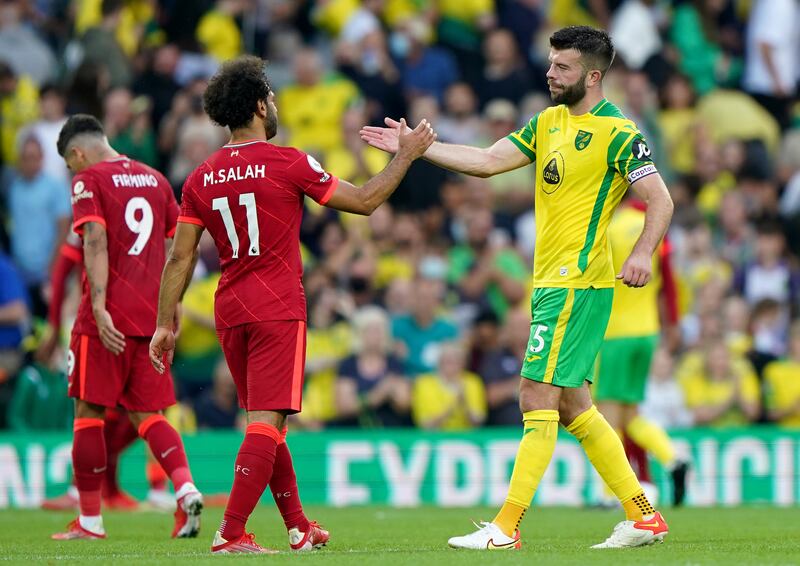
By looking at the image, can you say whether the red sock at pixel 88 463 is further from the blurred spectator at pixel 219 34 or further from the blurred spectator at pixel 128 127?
the blurred spectator at pixel 219 34

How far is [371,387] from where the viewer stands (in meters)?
14.5

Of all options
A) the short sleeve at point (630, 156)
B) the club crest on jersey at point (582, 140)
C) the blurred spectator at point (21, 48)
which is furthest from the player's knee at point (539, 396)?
the blurred spectator at point (21, 48)

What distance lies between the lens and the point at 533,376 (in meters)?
8.02

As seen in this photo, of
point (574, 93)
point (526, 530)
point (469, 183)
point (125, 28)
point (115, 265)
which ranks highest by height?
point (125, 28)

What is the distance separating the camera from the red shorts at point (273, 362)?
776 centimetres

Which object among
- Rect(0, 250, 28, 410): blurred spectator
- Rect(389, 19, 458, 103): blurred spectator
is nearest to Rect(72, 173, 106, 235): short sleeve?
Rect(0, 250, 28, 410): blurred spectator

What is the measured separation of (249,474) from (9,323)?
747cm

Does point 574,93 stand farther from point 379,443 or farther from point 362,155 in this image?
point 362,155

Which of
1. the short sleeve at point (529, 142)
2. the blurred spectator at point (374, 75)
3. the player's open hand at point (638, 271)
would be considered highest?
the blurred spectator at point (374, 75)

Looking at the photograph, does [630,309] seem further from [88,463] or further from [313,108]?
[313,108]

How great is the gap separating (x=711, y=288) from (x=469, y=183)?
3.20 meters

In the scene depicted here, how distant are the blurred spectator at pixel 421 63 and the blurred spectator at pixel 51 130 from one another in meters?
4.37

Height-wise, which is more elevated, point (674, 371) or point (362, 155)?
point (362, 155)

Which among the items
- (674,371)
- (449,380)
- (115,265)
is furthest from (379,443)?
(115,265)
